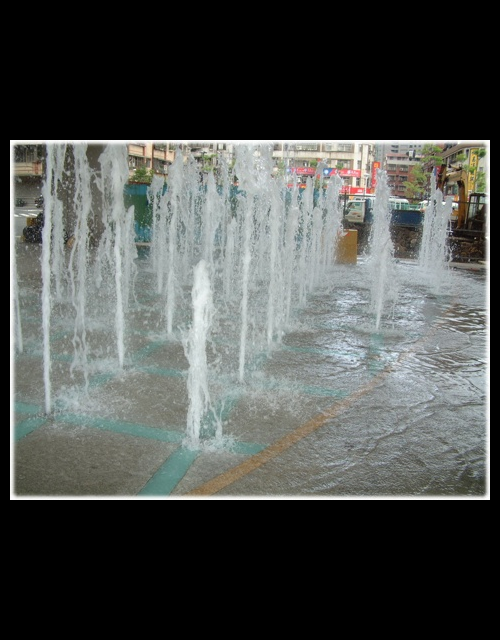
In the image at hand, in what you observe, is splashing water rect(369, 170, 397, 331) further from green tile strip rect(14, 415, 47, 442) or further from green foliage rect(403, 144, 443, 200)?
green foliage rect(403, 144, 443, 200)

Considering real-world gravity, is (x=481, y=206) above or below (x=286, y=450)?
above

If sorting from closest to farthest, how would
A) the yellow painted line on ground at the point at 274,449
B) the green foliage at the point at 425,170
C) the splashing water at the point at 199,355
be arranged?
1. the yellow painted line on ground at the point at 274,449
2. the splashing water at the point at 199,355
3. the green foliage at the point at 425,170

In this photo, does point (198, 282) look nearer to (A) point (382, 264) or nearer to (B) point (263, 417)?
(B) point (263, 417)

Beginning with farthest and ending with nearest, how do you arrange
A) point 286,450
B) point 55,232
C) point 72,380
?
point 55,232
point 72,380
point 286,450

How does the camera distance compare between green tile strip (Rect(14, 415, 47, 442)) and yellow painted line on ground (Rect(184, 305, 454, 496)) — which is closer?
yellow painted line on ground (Rect(184, 305, 454, 496))

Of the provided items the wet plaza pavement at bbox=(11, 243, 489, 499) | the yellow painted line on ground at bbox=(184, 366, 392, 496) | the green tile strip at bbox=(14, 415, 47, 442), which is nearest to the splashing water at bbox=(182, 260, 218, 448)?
the wet plaza pavement at bbox=(11, 243, 489, 499)

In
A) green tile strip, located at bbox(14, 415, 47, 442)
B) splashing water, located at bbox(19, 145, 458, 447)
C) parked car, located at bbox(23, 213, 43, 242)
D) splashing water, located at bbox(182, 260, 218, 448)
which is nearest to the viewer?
green tile strip, located at bbox(14, 415, 47, 442)

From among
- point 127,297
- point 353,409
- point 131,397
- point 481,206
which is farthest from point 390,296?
point 481,206

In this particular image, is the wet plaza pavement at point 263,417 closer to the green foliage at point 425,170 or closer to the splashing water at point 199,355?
the splashing water at point 199,355

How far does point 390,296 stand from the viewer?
28.5ft

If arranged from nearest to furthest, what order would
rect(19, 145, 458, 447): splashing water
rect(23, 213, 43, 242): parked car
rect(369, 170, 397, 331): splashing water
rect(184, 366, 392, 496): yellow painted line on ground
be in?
rect(184, 366, 392, 496): yellow painted line on ground → rect(19, 145, 458, 447): splashing water → rect(369, 170, 397, 331): splashing water → rect(23, 213, 43, 242): parked car

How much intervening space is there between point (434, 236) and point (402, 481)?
1260 cm

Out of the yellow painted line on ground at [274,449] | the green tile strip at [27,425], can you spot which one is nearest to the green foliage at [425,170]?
the yellow painted line on ground at [274,449]

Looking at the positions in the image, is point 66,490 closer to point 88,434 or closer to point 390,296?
point 88,434
